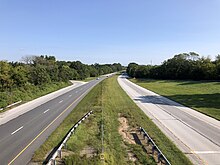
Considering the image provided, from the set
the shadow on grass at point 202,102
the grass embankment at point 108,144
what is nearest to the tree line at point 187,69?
the shadow on grass at point 202,102

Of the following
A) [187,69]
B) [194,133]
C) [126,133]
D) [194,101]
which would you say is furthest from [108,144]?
[187,69]

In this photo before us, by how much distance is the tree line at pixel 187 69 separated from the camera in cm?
8412

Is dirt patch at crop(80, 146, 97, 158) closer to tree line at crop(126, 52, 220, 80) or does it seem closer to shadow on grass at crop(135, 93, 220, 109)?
shadow on grass at crop(135, 93, 220, 109)

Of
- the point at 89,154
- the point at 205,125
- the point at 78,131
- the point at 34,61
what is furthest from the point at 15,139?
the point at 34,61

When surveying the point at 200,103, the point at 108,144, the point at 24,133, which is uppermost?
the point at 108,144

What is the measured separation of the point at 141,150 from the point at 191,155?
2.70m

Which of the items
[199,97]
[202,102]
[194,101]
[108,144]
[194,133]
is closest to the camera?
[108,144]

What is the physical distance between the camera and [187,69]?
9956 centimetres

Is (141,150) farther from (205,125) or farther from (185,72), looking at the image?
(185,72)

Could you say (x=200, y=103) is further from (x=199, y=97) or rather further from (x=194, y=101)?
(x=199, y=97)

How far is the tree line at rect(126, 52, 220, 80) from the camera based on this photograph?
84125 millimetres

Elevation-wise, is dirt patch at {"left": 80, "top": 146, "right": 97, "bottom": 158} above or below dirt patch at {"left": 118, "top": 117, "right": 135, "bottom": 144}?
above

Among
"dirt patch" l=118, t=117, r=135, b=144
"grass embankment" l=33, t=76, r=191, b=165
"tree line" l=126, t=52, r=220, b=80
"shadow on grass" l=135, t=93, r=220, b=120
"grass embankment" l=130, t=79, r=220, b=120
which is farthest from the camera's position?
"tree line" l=126, t=52, r=220, b=80

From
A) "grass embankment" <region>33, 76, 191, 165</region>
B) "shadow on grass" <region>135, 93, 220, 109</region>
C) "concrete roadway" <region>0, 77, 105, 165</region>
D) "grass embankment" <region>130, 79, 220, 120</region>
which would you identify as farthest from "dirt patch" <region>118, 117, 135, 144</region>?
"shadow on grass" <region>135, 93, 220, 109</region>
